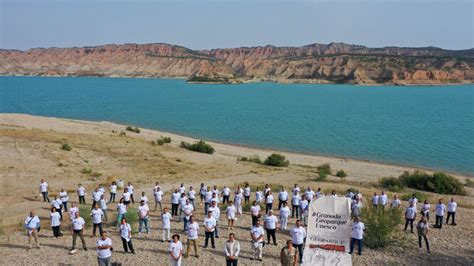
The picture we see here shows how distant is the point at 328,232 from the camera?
9.13 meters

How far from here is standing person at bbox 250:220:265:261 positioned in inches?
502

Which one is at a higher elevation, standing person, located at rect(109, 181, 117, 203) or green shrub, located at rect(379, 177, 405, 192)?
standing person, located at rect(109, 181, 117, 203)

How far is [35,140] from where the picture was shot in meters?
35.1

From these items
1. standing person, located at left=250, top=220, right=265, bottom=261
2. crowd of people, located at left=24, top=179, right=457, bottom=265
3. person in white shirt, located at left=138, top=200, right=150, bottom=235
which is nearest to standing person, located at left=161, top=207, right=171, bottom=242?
crowd of people, located at left=24, top=179, right=457, bottom=265

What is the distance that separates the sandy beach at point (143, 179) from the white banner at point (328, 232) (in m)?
3.79

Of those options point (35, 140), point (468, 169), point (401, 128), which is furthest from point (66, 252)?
point (401, 128)

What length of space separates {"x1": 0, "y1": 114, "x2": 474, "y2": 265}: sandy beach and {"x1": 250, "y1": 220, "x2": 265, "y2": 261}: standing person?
237 mm

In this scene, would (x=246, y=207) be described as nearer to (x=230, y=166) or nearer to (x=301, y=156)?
(x=230, y=166)

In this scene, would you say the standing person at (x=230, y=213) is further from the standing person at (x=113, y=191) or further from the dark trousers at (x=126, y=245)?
the standing person at (x=113, y=191)

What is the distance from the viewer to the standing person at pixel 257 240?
12.7 metres

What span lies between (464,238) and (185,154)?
23.0m

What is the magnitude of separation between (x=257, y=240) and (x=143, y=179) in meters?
14.4

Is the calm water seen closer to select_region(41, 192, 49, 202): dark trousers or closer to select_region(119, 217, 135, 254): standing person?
select_region(41, 192, 49, 202): dark trousers

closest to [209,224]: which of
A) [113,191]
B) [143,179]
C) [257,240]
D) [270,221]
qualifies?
[257,240]
